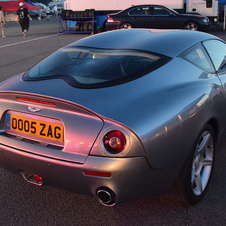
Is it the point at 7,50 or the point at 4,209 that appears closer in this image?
the point at 4,209

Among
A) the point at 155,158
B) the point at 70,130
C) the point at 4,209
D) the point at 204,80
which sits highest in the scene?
the point at 204,80

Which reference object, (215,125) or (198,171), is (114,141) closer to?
(198,171)

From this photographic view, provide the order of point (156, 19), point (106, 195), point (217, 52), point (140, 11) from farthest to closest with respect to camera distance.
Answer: point (140, 11) → point (156, 19) → point (217, 52) → point (106, 195)

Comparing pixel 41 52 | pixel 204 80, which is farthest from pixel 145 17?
pixel 204 80

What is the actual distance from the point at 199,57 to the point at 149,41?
512 mm

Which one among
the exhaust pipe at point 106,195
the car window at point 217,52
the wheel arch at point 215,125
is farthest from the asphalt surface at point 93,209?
the car window at point 217,52

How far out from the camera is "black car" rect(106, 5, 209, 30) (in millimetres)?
17438

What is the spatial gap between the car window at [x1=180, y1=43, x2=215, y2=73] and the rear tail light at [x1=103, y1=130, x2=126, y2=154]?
3.98 feet

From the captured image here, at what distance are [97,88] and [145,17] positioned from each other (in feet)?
52.9

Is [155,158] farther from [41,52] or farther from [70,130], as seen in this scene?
[41,52]

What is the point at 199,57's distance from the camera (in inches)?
135

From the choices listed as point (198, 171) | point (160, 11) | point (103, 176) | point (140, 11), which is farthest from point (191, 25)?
point (103, 176)

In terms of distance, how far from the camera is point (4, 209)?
2.97 m

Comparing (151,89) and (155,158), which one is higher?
(151,89)
